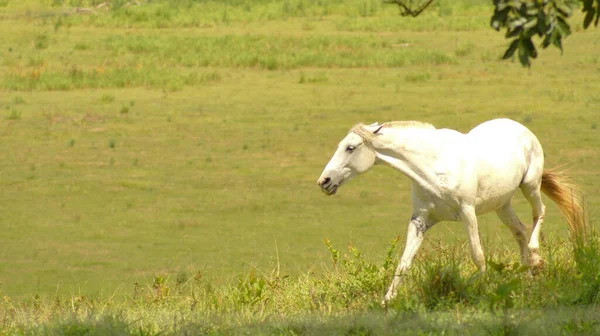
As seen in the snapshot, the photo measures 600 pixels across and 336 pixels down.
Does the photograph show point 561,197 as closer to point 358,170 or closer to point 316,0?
point 358,170

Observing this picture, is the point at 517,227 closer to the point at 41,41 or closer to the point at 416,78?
the point at 416,78

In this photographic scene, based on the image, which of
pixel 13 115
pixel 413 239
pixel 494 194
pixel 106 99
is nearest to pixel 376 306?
pixel 413 239

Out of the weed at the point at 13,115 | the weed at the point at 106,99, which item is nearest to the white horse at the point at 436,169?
the weed at the point at 13,115

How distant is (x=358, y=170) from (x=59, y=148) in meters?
11.0

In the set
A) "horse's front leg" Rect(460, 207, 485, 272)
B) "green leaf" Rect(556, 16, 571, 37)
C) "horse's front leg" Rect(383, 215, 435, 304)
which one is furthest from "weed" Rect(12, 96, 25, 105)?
"green leaf" Rect(556, 16, 571, 37)

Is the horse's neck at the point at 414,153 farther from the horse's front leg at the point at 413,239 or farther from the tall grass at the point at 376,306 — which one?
the tall grass at the point at 376,306

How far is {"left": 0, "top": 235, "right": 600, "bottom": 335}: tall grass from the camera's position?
184 inches

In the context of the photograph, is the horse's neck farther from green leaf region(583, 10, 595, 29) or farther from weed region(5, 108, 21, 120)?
weed region(5, 108, 21, 120)

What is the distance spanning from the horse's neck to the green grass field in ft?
2.48

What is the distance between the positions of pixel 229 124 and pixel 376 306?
12.8 meters

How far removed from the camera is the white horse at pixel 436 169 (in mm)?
5895

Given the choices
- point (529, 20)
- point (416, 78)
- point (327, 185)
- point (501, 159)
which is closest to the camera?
point (529, 20)

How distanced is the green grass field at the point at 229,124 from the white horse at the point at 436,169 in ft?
2.04

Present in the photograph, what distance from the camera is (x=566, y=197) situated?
22.8 ft
